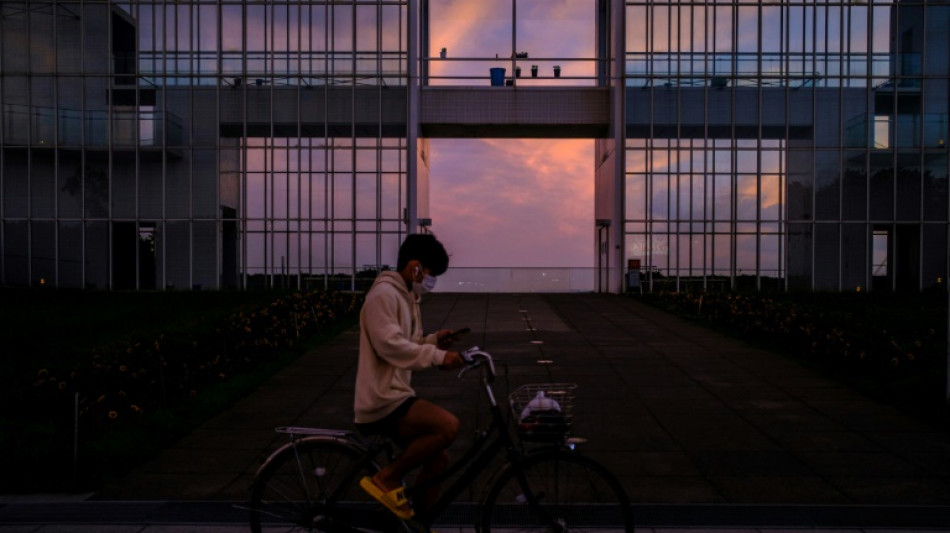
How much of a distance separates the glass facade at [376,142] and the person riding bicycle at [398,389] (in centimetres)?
2665

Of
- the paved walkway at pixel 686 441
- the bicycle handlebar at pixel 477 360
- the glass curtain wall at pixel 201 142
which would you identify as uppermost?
the glass curtain wall at pixel 201 142

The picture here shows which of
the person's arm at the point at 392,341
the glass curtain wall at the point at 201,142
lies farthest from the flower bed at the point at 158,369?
the glass curtain wall at the point at 201,142

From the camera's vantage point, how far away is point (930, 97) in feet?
97.6

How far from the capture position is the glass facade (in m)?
29.9

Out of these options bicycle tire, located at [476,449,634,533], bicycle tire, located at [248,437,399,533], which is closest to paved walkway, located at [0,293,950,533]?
bicycle tire, located at [248,437,399,533]

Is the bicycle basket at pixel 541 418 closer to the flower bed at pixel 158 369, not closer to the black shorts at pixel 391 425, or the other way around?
the black shorts at pixel 391 425

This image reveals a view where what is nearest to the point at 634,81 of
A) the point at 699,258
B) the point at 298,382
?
the point at 699,258

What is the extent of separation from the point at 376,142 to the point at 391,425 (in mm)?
27750

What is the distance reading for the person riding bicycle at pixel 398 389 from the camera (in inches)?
156

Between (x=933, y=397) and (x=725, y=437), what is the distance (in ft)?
8.93

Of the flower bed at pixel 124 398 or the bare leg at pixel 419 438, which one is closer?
the bare leg at pixel 419 438

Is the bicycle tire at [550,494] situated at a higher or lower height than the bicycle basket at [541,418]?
lower

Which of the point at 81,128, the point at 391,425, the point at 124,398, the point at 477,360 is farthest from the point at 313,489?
the point at 81,128

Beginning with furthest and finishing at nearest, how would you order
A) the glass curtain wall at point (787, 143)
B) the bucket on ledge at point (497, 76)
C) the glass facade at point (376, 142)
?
the bucket on ledge at point (497, 76) → the glass facade at point (376, 142) → the glass curtain wall at point (787, 143)
